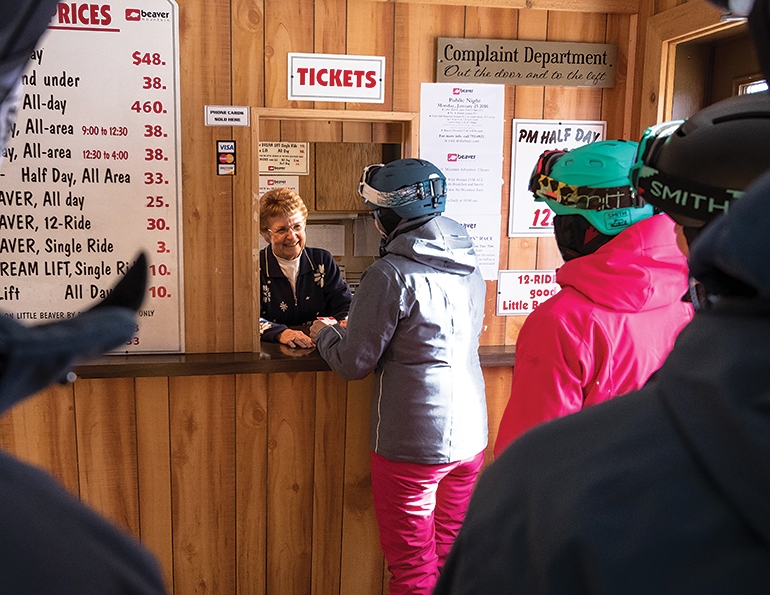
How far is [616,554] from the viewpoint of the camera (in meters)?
0.55

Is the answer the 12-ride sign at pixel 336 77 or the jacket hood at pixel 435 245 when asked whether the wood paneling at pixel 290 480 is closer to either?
the jacket hood at pixel 435 245

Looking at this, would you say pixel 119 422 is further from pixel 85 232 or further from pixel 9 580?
pixel 9 580

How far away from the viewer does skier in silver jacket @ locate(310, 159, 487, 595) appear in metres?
2.50

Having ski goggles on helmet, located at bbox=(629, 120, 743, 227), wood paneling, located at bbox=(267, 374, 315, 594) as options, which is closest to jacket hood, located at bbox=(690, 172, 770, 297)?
ski goggles on helmet, located at bbox=(629, 120, 743, 227)

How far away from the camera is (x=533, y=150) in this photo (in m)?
3.09

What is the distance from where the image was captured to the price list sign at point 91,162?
2.67m

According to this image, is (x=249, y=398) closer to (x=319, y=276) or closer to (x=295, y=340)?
(x=295, y=340)

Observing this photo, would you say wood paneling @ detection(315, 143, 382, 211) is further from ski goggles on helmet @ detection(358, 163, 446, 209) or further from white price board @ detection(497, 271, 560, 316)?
ski goggles on helmet @ detection(358, 163, 446, 209)

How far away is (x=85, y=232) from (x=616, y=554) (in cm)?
261

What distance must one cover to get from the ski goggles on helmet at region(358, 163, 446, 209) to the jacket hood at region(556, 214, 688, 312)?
94cm

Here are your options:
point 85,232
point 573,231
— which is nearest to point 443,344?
point 573,231

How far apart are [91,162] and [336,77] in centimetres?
98

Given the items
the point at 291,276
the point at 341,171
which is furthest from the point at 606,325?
the point at 341,171

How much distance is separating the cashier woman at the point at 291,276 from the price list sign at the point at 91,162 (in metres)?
0.97
